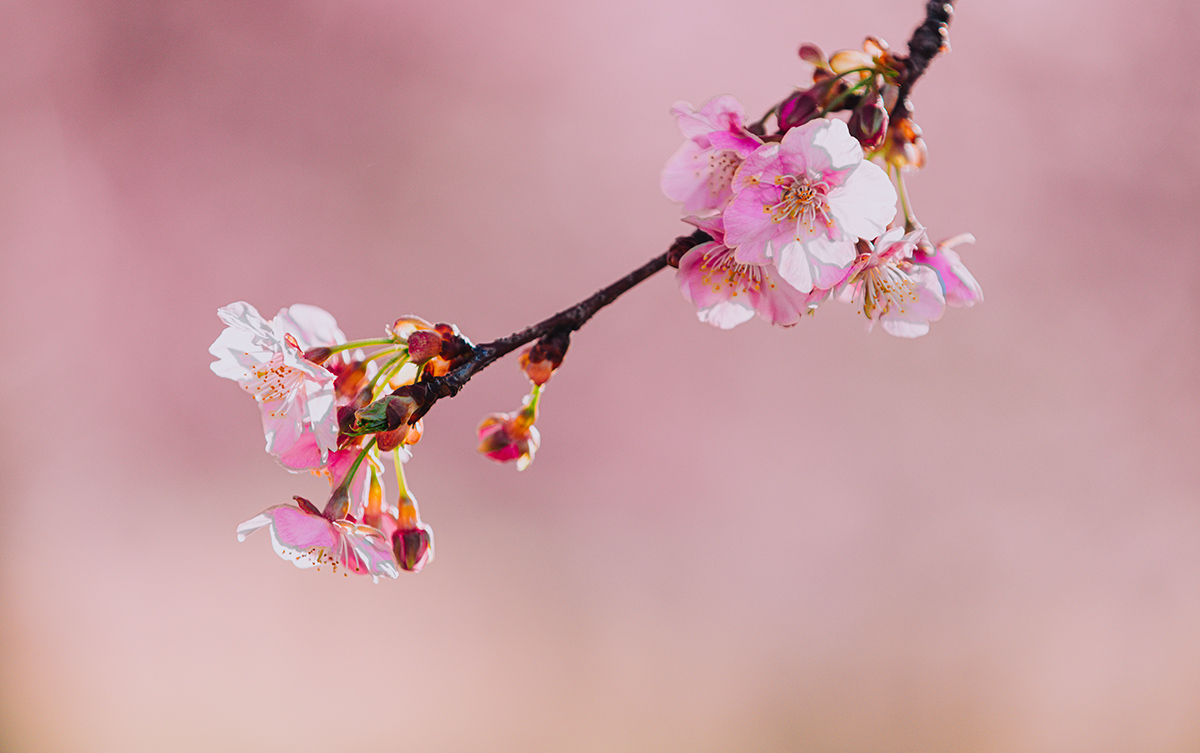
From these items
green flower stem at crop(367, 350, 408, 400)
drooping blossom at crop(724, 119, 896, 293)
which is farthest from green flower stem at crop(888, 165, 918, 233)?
green flower stem at crop(367, 350, 408, 400)

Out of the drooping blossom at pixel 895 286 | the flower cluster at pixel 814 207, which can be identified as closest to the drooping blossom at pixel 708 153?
the flower cluster at pixel 814 207

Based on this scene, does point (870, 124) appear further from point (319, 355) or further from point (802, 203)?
point (319, 355)

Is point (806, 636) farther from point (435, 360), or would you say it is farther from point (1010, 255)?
point (435, 360)

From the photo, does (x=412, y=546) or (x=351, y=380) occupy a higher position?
(x=351, y=380)

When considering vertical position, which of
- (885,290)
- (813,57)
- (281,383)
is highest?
(813,57)

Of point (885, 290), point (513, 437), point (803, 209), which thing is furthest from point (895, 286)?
point (513, 437)

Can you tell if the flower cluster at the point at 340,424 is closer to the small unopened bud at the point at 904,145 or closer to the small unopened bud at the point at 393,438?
the small unopened bud at the point at 393,438

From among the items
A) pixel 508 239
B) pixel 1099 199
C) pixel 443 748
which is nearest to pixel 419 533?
pixel 508 239
